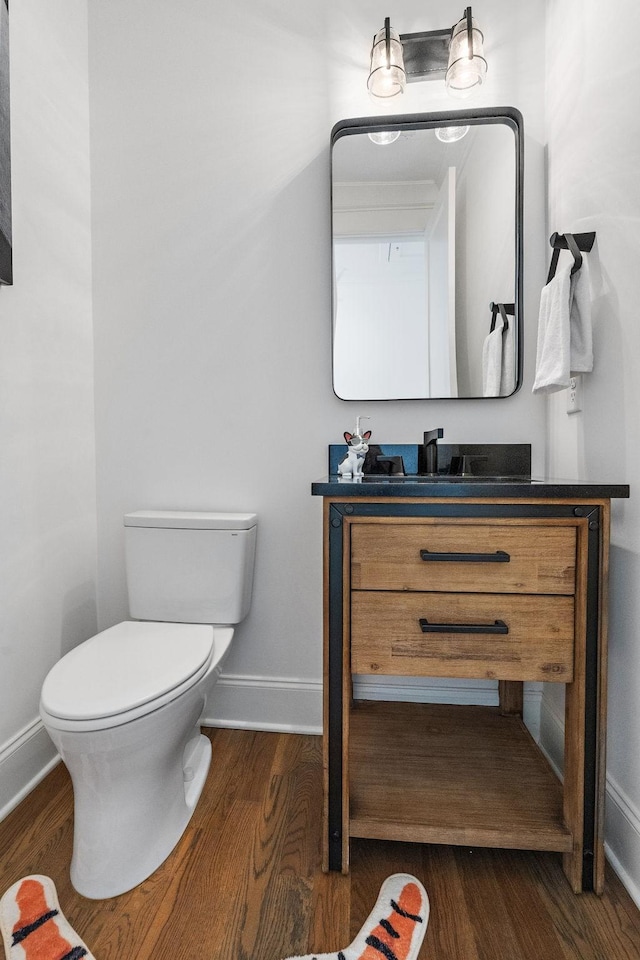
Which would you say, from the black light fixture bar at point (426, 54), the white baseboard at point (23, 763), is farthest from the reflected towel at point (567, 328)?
the white baseboard at point (23, 763)

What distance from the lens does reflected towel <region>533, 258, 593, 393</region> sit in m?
1.26

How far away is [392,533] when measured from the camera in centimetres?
110

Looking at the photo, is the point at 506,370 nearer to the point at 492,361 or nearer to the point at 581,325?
the point at 492,361

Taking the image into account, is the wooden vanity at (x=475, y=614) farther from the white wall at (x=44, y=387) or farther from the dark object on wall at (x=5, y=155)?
the dark object on wall at (x=5, y=155)

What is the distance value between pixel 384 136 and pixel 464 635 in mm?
1549

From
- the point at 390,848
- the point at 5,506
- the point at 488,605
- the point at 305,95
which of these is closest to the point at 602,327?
the point at 488,605

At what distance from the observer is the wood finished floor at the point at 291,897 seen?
975 millimetres

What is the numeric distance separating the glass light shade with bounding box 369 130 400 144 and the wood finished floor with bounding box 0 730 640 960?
201 centimetres

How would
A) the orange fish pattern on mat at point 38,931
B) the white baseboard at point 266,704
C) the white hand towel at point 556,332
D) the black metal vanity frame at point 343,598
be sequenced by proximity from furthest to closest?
the white baseboard at point 266,704
the white hand towel at point 556,332
the black metal vanity frame at point 343,598
the orange fish pattern on mat at point 38,931

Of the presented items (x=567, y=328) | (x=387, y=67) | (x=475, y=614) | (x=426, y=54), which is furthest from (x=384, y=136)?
(x=475, y=614)

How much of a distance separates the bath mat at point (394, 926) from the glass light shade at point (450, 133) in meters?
2.05

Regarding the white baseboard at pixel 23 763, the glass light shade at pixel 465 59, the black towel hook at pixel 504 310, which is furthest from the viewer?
the black towel hook at pixel 504 310

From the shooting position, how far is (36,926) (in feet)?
3.30

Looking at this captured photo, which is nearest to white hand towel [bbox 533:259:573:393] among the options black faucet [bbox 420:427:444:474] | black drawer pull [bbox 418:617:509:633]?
black faucet [bbox 420:427:444:474]
